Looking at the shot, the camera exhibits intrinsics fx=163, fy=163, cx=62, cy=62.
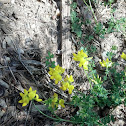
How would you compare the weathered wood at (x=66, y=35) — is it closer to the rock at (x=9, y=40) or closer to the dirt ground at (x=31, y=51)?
the dirt ground at (x=31, y=51)

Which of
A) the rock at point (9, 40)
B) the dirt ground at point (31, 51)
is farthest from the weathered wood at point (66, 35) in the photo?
the rock at point (9, 40)

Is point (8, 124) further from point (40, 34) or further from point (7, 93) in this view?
point (40, 34)

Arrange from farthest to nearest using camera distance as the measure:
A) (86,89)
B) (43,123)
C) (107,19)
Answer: (107,19)
(86,89)
(43,123)

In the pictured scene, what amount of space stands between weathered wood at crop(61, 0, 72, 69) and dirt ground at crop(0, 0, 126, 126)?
8 centimetres

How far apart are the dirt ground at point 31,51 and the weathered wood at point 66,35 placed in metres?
0.08

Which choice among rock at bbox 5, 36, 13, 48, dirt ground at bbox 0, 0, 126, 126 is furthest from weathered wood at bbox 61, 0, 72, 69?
rock at bbox 5, 36, 13, 48

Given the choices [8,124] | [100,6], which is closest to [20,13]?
[100,6]

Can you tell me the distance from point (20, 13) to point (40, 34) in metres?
0.42

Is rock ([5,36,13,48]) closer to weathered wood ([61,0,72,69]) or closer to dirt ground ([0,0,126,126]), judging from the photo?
dirt ground ([0,0,126,126])

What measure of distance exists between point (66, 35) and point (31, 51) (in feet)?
1.91

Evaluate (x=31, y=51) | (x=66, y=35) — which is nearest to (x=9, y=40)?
(x=31, y=51)

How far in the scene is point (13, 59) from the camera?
7.03ft

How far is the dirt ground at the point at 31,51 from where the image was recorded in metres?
1.98

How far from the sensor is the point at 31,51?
2277 millimetres
